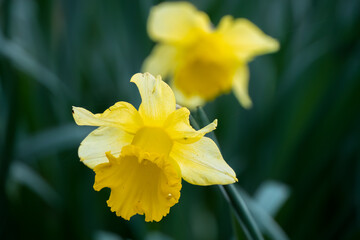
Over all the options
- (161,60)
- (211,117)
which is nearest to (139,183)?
(161,60)

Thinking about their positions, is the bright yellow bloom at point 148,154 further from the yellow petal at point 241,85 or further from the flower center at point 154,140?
the yellow petal at point 241,85

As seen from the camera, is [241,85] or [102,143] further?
[241,85]

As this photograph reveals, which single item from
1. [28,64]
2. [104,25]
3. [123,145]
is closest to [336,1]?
[104,25]

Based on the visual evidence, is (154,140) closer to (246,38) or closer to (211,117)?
(246,38)

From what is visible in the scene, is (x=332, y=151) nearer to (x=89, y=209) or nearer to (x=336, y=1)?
(x=336, y=1)

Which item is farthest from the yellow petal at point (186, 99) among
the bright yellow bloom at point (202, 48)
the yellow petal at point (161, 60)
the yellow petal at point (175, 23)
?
the yellow petal at point (175, 23)
